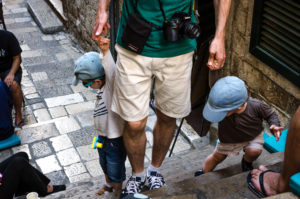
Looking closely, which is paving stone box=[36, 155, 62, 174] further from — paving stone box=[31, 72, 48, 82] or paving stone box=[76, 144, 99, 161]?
paving stone box=[31, 72, 48, 82]

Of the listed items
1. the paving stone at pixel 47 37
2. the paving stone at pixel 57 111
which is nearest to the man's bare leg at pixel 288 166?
the paving stone at pixel 57 111

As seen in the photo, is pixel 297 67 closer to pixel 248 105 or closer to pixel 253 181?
pixel 248 105

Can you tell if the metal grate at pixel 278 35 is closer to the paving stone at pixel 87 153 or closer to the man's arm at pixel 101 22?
the man's arm at pixel 101 22

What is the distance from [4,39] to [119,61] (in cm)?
358

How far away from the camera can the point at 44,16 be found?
1055cm

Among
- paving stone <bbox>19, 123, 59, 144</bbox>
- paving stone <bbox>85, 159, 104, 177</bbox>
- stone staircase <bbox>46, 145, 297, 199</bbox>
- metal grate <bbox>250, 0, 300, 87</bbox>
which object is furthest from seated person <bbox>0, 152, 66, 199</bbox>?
metal grate <bbox>250, 0, 300, 87</bbox>

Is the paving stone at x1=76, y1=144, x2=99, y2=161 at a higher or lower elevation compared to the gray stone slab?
higher

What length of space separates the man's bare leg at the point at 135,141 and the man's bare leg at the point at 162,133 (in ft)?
0.47

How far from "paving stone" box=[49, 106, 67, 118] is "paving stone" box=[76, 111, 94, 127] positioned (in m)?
0.42

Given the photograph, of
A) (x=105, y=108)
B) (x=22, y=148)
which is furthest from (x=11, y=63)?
(x=105, y=108)

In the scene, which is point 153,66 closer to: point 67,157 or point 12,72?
point 67,157

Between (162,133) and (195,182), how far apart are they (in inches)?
18.6

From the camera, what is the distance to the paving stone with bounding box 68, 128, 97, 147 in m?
5.55

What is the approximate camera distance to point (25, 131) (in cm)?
565
